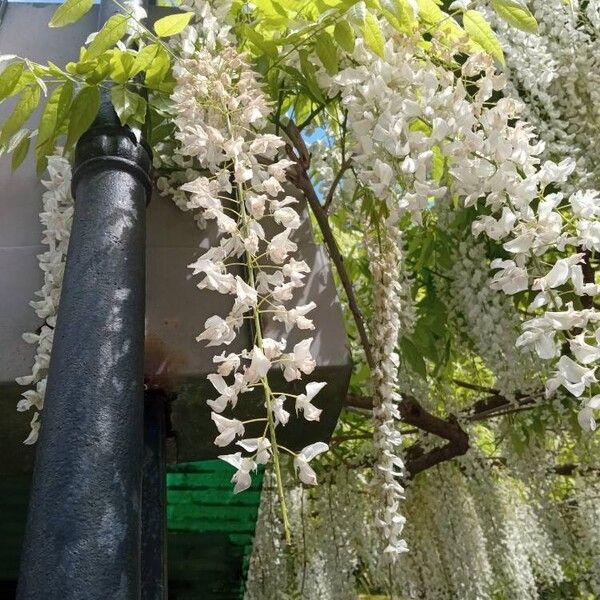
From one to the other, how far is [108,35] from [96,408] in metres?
0.77

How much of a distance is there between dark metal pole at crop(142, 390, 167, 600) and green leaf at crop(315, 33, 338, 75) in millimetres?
800

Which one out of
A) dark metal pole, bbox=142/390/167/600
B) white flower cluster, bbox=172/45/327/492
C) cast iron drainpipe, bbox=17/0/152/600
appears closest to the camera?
cast iron drainpipe, bbox=17/0/152/600

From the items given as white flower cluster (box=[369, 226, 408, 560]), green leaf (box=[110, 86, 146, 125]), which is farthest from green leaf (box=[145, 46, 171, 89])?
white flower cluster (box=[369, 226, 408, 560])

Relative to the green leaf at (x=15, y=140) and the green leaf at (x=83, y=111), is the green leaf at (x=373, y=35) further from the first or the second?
the green leaf at (x=15, y=140)

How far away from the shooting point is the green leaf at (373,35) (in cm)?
137

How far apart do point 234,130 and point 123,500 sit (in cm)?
70

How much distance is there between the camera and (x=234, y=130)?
4.26 feet

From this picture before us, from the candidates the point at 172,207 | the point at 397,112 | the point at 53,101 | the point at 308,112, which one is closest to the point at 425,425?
the point at 308,112

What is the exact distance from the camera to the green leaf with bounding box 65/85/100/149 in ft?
4.52

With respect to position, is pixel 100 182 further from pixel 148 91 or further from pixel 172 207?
pixel 172 207

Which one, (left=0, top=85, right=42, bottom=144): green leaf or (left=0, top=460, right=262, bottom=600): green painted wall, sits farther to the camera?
(left=0, top=460, right=262, bottom=600): green painted wall

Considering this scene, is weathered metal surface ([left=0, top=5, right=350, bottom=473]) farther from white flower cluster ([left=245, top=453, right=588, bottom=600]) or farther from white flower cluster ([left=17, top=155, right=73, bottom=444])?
white flower cluster ([left=245, top=453, right=588, bottom=600])

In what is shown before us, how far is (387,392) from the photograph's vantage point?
146cm

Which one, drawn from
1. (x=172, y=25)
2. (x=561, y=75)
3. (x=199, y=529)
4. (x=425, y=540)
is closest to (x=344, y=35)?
(x=172, y=25)
